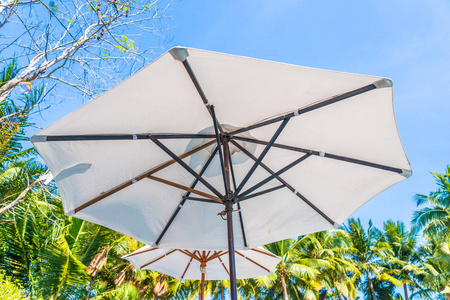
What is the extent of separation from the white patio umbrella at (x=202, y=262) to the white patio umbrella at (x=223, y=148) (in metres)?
1.43

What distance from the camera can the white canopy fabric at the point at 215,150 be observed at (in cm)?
260

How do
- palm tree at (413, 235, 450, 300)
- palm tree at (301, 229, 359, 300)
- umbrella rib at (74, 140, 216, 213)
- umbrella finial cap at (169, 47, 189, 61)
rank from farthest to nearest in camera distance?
1. palm tree at (301, 229, 359, 300)
2. palm tree at (413, 235, 450, 300)
3. umbrella rib at (74, 140, 216, 213)
4. umbrella finial cap at (169, 47, 189, 61)

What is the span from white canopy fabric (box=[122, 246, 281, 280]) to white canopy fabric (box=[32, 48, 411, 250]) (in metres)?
1.42

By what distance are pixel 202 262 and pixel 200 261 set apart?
0.10 metres

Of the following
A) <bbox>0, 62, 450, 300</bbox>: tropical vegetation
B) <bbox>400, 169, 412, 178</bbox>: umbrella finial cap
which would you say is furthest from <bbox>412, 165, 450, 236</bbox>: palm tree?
<bbox>400, 169, 412, 178</bbox>: umbrella finial cap

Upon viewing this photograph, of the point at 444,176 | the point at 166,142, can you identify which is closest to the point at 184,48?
the point at 166,142

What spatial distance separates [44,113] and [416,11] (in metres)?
6.53

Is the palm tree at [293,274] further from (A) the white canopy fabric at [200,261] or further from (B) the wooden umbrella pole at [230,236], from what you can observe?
(B) the wooden umbrella pole at [230,236]

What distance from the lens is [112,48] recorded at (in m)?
4.59

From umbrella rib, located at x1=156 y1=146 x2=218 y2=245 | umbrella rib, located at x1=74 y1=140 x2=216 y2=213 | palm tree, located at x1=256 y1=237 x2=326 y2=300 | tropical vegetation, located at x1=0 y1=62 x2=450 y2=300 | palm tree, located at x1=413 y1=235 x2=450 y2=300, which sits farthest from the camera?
palm tree, located at x1=413 y1=235 x2=450 y2=300

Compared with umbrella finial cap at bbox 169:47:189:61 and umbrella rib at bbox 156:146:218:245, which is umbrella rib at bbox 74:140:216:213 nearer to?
umbrella rib at bbox 156:146:218:245

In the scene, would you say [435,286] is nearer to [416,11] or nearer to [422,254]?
[422,254]

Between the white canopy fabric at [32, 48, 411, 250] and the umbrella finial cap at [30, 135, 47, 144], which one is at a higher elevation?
the white canopy fabric at [32, 48, 411, 250]

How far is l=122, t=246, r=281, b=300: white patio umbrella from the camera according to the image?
5699 mm
